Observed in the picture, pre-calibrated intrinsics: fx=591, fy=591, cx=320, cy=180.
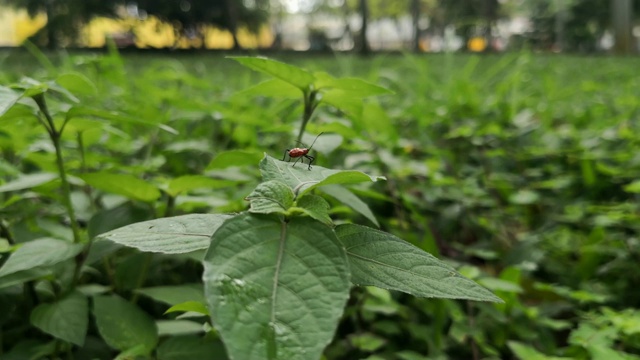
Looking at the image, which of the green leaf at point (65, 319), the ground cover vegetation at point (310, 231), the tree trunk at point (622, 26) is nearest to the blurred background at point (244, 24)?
the tree trunk at point (622, 26)

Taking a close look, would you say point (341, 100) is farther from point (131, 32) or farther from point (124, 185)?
point (131, 32)

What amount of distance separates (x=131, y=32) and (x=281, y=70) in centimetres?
2064

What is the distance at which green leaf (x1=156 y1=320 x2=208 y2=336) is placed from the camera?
0.73 meters

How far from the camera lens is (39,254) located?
2.27ft

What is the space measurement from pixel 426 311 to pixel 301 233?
66 centimetres

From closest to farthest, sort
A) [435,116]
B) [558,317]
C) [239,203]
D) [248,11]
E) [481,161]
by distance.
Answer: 1. [239,203]
2. [558,317]
3. [481,161]
4. [435,116]
5. [248,11]

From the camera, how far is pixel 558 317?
1.26m

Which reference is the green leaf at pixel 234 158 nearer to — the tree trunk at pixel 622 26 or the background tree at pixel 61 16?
the tree trunk at pixel 622 26

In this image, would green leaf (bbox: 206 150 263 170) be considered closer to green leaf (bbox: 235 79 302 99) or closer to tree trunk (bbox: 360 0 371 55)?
green leaf (bbox: 235 79 302 99)

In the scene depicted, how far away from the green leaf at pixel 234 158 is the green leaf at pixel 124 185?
0.09 meters

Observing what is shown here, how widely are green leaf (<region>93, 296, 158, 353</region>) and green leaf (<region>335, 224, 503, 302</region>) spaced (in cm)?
29

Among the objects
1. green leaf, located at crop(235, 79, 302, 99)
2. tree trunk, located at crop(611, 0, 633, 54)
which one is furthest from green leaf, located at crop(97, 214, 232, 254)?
tree trunk, located at crop(611, 0, 633, 54)

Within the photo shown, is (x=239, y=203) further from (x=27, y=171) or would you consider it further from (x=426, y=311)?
Answer: (x=27, y=171)

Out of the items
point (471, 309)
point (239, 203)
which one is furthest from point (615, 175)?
point (239, 203)
